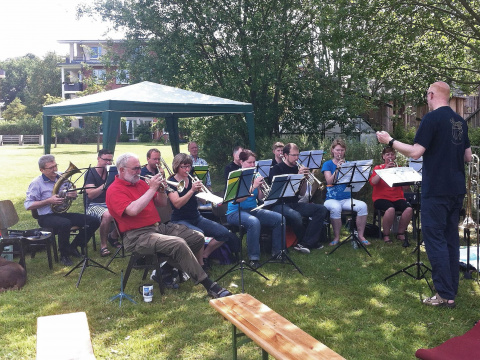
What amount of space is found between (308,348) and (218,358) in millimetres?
1347

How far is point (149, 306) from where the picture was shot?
5234 mm

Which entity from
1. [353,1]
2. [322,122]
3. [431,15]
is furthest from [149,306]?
[322,122]

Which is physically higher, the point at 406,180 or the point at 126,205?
the point at 406,180

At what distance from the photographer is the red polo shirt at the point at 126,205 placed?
17.6 feet

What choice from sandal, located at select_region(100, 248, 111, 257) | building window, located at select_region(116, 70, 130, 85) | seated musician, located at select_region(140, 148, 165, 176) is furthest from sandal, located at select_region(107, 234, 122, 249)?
building window, located at select_region(116, 70, 130, 85)

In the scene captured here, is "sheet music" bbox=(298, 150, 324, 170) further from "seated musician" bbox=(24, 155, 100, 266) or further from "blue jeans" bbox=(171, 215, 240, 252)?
"seated musician" bbox=(24, 155, 100, 266)

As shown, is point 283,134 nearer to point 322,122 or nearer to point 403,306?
point 322,122

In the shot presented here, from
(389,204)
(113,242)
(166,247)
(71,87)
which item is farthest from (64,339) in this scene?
Result: (71,87)

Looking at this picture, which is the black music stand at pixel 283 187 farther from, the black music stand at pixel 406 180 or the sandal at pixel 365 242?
the sandal at pixel 365 242

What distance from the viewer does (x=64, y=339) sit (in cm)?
326

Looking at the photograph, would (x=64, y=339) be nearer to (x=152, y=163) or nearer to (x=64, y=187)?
(x=64, y=187)

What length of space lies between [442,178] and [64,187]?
5007mm

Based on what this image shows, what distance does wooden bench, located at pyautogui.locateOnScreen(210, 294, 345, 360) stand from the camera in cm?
289

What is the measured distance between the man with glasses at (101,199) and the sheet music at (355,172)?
11.7 ft
